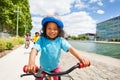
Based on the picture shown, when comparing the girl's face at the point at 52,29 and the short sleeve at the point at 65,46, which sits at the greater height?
the girl's face at the point at 52,29

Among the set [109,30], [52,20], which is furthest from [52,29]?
[109,30]


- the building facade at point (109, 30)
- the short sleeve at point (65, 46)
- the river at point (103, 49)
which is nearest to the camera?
the short sleeve at point (65, 46)

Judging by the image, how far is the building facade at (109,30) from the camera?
12731 centimetres

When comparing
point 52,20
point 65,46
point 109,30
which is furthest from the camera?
point 109,30

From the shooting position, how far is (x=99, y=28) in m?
158

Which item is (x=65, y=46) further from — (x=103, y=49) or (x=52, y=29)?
(x=103, y=49)

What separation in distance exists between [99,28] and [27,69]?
6233 inches

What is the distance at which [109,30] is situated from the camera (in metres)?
139

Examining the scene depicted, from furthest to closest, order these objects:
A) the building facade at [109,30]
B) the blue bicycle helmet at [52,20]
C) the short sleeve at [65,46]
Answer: the building facade at [109,30], the short sleeve at [65,46], the blue bicycle helmet at [52,20]

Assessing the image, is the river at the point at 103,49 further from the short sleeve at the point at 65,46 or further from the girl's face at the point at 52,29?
the girl's face at the point at 52,29

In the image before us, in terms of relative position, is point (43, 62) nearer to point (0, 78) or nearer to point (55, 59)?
point (55, 59)

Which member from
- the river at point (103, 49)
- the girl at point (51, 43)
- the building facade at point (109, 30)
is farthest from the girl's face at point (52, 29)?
the building facade at point (109, 30)

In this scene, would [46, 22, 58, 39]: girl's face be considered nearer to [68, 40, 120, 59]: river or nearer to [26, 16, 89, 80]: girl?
[26, 16, 89, 80]: girl

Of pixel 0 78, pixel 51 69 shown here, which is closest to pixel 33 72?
pixel 51 69
